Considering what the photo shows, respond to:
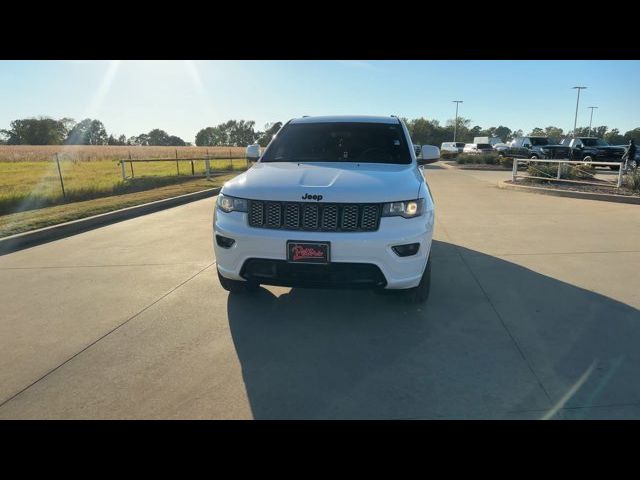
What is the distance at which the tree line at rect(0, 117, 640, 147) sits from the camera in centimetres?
7538

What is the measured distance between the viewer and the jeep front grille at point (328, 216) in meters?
3.29

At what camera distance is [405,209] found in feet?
11.1

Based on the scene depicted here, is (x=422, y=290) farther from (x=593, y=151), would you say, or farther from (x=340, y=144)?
(x=593, y=151)

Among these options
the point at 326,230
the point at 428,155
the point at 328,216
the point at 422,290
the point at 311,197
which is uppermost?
the point at 428,155

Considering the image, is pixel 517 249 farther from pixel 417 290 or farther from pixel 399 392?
pixel 399 392

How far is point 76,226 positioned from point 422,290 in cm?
659

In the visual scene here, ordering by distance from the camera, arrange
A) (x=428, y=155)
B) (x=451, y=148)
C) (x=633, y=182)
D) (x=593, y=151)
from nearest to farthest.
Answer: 1. (x=428, y=155)
2. (x=633, y=182)
3. (x=593, y=151)
4. (x=451, y=148)

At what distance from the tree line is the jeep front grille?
48.3m

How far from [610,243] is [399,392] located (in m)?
5.49

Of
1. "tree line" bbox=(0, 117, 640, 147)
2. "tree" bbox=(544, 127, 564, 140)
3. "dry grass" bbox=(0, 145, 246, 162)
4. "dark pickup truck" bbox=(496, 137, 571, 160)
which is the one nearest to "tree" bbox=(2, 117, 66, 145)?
"tree line" bbox=(0, 117, 640, 147)

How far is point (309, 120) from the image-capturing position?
5207 millimetres

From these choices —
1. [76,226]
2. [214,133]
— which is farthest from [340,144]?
[214,133]

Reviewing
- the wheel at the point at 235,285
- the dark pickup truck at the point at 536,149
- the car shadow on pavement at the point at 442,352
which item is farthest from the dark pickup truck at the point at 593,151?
the wheel at the point at 235,285
